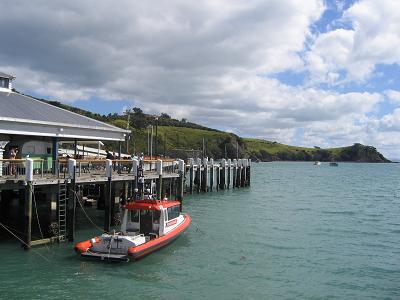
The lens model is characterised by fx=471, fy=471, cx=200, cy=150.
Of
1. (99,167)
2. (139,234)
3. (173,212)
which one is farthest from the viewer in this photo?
(99,167)

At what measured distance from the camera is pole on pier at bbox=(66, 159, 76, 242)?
2535 centimetres

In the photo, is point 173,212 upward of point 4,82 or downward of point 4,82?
downward

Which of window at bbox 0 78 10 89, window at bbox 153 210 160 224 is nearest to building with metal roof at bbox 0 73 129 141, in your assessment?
window at bbox 0 78 10 89

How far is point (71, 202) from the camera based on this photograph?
83.3ft

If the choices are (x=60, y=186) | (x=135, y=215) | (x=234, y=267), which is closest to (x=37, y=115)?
(x=60, y=186)

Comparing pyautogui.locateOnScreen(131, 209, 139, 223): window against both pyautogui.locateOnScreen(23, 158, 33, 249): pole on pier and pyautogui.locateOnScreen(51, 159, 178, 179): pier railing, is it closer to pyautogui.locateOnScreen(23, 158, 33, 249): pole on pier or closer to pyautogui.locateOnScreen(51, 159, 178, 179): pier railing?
pyautogui.locateOnScreen(51, 159, 178, 179): pier railing

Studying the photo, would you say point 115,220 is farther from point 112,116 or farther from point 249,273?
point 112,116

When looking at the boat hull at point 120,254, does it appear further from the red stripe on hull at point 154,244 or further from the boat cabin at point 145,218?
the boat cabin at point 145,218

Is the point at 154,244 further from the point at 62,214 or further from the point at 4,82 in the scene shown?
the point at 4,82

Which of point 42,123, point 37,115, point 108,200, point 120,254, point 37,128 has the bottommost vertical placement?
point 120,254

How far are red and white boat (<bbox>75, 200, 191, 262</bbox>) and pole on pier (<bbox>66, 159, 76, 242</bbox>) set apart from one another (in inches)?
113

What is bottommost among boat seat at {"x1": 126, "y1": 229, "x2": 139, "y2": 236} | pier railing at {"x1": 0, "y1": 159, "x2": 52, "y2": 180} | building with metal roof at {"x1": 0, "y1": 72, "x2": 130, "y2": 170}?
boat seat at {"x1": 126, "y1": 229, "x2": 139, "y2": 236}

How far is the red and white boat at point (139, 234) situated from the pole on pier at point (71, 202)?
2868 millimetres

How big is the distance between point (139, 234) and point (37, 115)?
12.7 m
